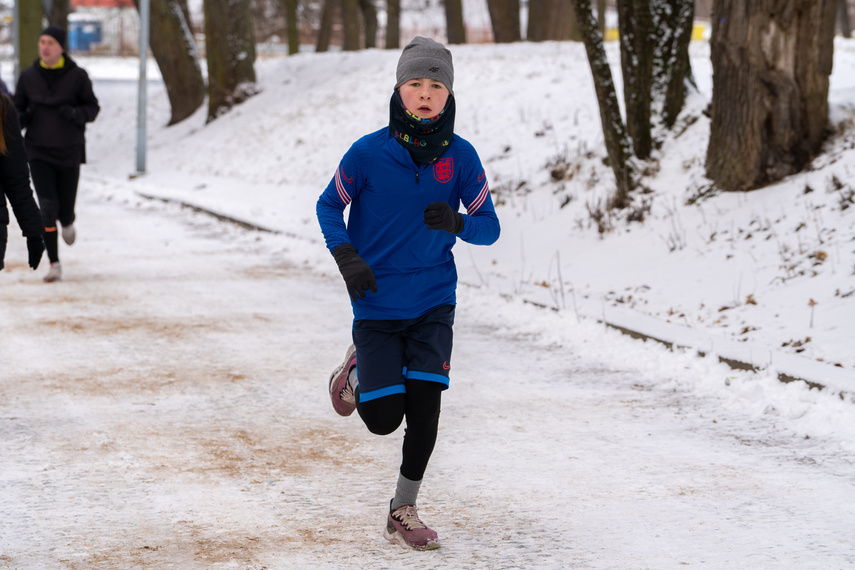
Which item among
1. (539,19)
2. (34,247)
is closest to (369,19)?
(539,19)

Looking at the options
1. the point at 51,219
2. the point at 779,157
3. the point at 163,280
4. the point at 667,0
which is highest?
the point at 667,0

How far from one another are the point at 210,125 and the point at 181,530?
986 inches

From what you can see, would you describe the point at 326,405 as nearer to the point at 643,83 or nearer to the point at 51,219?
the point at 51,219

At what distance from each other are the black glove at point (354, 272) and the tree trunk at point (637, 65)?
29.7ft

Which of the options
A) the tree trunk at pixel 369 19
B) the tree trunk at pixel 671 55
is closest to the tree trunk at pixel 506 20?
the tree trunk at pixel 369 19

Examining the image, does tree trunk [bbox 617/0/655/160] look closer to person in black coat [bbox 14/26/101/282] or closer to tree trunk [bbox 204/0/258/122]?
person in black coat [bbox 14/26/101/282]

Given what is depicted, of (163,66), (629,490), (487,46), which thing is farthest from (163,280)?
(163,66)

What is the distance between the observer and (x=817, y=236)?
9.17 meters

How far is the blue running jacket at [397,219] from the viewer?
396cm

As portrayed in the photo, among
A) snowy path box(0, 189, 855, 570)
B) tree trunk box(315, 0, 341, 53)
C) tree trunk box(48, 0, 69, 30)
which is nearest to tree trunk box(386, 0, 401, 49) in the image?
tree trunk box(315, 0, 341, 53)

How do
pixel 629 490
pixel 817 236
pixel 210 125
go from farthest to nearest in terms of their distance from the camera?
pixel 210 125, pixel 817 236, pixel 629 490

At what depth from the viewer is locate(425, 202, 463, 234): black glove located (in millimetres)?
3779

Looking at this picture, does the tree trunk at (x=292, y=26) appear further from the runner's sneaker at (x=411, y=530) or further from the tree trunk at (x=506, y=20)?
the runner's sneaker at (x=411, y=530)

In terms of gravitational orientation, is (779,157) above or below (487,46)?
below
